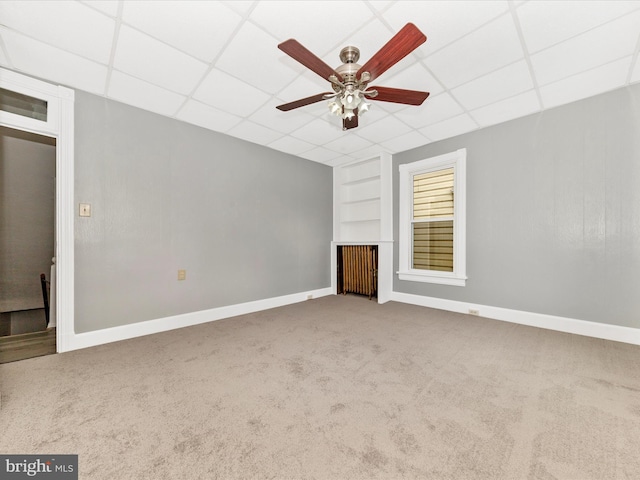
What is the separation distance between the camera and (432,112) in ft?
9.81

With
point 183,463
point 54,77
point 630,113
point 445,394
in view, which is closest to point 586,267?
point 630,113

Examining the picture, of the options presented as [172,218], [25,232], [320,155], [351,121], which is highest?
[320,155]

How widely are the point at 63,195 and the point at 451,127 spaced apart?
444 cm

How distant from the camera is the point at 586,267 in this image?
2.78 m

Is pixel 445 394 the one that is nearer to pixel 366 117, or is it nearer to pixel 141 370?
pixel 141 370

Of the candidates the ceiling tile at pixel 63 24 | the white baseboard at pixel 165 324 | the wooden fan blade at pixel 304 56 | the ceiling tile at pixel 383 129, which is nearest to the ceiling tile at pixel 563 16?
the wooden fan blade at pixel 304 56

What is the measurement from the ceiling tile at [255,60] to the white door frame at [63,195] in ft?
5.29

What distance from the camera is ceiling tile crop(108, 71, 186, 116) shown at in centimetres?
240

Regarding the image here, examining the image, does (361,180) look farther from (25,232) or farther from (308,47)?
(25,232)

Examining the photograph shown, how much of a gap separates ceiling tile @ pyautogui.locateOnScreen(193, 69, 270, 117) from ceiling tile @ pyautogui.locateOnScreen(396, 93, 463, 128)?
1652mm

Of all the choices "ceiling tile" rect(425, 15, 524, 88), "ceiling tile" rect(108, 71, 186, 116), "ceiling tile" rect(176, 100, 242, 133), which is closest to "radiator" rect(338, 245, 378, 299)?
"ceiling tile" rect(425, 15, 524, 88)

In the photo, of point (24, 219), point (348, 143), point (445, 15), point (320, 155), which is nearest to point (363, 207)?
point (320, 155)

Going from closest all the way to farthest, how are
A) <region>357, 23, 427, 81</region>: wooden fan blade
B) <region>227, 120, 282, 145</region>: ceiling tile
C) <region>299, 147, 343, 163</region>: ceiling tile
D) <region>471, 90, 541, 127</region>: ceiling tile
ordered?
<region>357, 23, 427, 81</region>: wooden fan blade → <region>471, 90, 541, 127</region>: ceiling tile → <region>227, 120, 282, 145</region>: ceiling tile → <region>299, 147, 343, 163</region>: ceiling tile

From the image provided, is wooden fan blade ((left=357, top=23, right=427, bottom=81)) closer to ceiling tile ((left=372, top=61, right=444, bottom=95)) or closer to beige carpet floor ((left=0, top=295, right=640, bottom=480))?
ceiling tile ((left=372, top=61, right=444, bottom=95))
